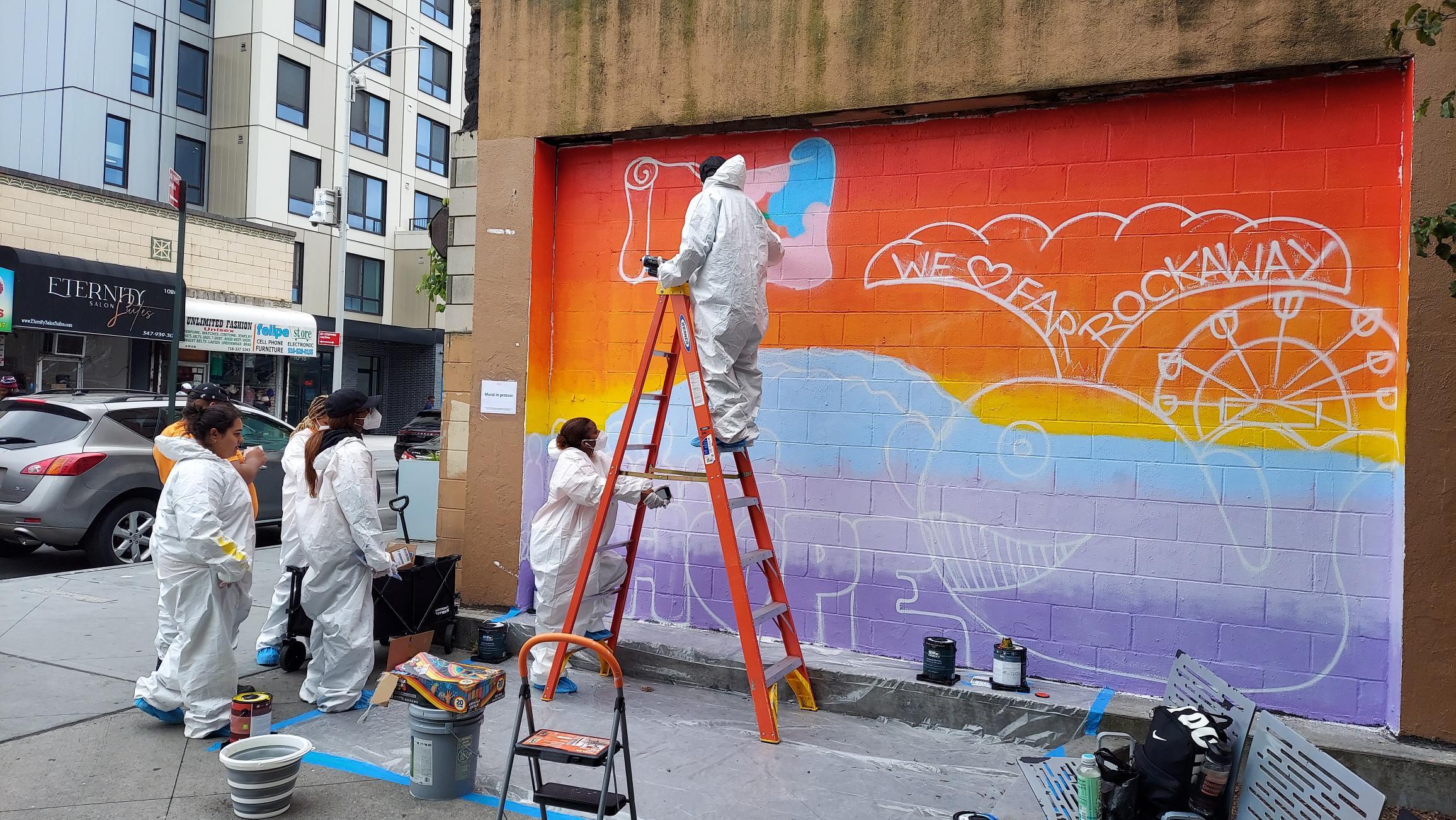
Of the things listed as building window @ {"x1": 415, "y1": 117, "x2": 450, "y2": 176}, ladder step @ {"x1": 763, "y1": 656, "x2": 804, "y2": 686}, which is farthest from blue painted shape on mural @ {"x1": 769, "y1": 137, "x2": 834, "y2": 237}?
building window @ {"x1": 415, "y1": 117, "x2": 450, "y2": 176}

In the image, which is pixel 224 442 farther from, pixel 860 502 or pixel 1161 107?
pixel 1161 107

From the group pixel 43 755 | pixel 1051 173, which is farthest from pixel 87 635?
pixel 1051 173

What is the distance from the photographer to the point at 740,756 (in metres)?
4.83

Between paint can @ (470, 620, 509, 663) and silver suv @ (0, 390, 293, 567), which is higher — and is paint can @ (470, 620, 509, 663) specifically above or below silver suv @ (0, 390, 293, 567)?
below

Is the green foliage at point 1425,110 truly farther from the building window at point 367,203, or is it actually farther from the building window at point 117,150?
the building window at point 367,203

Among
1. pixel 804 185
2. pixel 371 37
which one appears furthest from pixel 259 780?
pixel 371 37

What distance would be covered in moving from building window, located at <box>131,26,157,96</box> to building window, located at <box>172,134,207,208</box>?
1.48 metres

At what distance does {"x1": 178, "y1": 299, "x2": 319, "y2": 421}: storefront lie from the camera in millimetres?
21828

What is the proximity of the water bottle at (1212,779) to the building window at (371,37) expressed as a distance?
100ft

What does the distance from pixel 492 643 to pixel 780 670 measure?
2048mm

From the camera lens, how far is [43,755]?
4.55 metres

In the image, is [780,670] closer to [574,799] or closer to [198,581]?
[574,799]

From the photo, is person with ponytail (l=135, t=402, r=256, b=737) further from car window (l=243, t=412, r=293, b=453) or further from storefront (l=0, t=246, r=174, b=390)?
storefront (l=0, t=246, r=174, b=390)

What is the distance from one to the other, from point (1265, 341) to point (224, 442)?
17.4 ft
